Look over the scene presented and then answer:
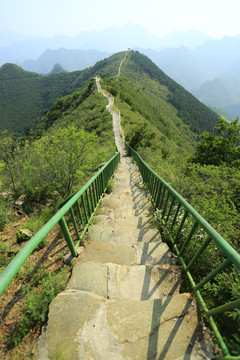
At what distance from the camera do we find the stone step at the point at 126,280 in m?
2.22

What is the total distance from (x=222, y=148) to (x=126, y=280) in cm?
1478

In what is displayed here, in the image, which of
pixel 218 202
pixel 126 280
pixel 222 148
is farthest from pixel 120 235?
pixel 222 148

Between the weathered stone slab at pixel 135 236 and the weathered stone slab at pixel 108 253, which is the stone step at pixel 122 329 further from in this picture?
the weathered stone slab at pixel 135 236

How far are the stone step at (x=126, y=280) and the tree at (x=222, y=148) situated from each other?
43.4ft

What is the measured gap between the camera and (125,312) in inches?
74.9

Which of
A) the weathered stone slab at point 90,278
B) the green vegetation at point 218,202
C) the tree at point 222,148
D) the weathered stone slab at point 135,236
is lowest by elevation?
the weathered stone slab at point 90,278

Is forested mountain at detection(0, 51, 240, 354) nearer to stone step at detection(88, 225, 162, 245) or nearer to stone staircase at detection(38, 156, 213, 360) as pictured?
stone staircase at detection(38, 156, 213, 360)

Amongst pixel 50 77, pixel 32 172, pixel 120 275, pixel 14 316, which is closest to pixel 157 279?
pixel 120 275

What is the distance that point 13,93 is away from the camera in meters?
105

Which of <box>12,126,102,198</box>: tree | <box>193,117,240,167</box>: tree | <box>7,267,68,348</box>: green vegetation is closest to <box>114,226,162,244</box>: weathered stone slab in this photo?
<box>7,267,68,348</box>: green vegetation

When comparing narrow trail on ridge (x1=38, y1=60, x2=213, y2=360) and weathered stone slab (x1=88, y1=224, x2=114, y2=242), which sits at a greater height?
narrow trail on ridge (x1=38, y1=60, x2=213, y2=360)

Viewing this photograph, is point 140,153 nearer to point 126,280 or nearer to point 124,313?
point 126,280

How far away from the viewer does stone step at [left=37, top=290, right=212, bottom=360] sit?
1.57 metres

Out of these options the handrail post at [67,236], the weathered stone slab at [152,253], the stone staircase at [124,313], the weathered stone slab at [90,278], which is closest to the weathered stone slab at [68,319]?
the stone staircase at [124,313]
